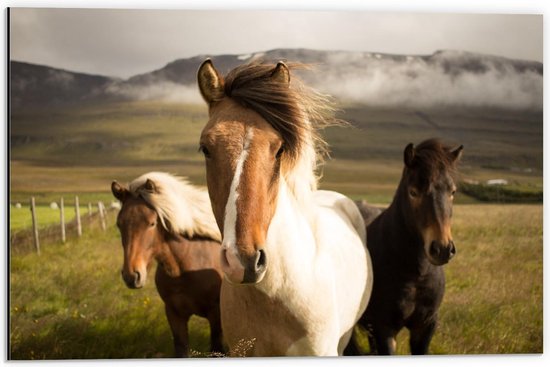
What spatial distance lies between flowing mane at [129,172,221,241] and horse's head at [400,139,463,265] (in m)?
0.99

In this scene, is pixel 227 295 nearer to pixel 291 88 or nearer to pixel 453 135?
pixel 291 88

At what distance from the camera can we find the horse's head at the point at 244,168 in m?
2.07

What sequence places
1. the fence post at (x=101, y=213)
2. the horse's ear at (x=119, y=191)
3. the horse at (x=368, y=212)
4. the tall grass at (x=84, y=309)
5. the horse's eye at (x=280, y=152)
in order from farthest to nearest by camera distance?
the fence post at (x=101, y=213) < the tall grass at (x=84, y=309) < the horse at (x=368, y=212) < the horse's ear at (x=119, y=191) < the horse's eye at (x=280, y=152)

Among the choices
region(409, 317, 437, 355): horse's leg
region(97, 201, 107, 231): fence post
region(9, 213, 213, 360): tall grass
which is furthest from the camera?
region(97, 201, 107, 231): fence post

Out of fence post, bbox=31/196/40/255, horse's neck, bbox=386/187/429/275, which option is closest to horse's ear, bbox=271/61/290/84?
horse's neck, bbox=386/187/429/275

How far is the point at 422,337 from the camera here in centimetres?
315

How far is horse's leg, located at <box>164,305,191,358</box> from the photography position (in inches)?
131

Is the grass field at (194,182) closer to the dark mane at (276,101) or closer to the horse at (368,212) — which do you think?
the horse at (368,212)

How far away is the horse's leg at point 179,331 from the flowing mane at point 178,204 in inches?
15.8

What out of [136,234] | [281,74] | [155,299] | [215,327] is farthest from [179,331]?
[281,74]

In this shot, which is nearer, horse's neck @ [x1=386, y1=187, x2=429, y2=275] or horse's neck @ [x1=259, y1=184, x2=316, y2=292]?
horse's neck @ [x1=259, y1=184, x2=316, y2=292]

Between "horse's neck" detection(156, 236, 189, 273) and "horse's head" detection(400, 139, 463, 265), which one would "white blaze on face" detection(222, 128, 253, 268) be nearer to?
"horse's head" detection(400, 139, 463, 265)

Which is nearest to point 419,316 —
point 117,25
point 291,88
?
point 291,88

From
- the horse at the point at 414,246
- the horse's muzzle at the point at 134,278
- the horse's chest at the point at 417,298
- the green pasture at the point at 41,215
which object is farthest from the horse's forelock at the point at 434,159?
the green pasture at the point at 41,215
